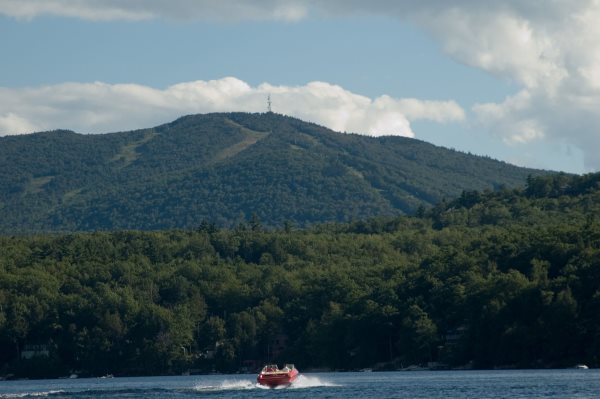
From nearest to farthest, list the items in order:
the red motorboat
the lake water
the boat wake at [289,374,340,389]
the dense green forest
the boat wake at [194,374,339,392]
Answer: the lake water, the boat wake at [194,374,339,392], the red motorboat, the boat wake at [289,374,340,389], the dense green forest

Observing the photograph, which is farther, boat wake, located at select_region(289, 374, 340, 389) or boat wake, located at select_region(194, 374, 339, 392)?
boat wake, located at select_region(289, 374, 340, 389)

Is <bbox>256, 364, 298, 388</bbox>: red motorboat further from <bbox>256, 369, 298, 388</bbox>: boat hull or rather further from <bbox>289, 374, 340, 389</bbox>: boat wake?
<bbox>289, 374, 340, 389</bbox>: boat wake

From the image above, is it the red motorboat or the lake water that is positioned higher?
the red motorboat

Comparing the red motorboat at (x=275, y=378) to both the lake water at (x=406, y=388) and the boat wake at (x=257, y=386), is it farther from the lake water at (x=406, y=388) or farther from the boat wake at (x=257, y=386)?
the lake water at (x=406, y=388)

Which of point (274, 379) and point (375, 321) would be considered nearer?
point (274, 379)

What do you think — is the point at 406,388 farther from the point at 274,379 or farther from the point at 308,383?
the point at 308,383

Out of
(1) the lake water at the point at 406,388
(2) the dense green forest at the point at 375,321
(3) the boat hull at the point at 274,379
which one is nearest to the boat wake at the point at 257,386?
(1) the lake water at the point at 406,388

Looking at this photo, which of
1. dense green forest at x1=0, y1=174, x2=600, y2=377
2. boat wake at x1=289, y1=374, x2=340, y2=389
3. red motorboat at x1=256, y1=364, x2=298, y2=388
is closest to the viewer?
red motorboat at x1=256, y1=364, x2=298, y2=388

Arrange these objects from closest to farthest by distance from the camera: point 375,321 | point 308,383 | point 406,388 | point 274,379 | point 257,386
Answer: point 406,388
point 274,379
point 257,386
point 308,383
point 375,321

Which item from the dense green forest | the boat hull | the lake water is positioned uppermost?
the dense green forest

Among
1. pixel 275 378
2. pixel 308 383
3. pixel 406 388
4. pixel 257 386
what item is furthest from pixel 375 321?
pixel 406 388

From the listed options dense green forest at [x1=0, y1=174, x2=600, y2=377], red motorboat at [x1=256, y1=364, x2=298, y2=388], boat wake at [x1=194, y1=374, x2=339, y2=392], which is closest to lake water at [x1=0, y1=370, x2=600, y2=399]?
boat wake at [x1=194, y1=374, x2=339, y2=392]

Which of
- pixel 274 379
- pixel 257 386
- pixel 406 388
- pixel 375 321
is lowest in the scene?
pixel 406 388

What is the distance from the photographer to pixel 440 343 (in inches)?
6299
